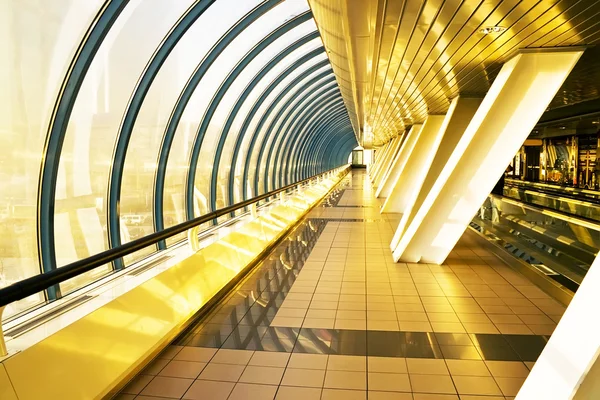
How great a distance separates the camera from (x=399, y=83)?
24.6 feet

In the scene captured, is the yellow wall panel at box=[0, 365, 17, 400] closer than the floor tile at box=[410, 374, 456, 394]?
Yes

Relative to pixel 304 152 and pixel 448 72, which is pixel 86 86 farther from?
pixel 304 152

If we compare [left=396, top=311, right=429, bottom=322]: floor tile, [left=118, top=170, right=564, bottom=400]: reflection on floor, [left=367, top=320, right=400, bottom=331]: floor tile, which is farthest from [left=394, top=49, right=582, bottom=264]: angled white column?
[left=367, top=320, right=400, bottom=331]: floor tile

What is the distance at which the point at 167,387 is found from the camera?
340cm

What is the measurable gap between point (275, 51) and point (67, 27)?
5523mm

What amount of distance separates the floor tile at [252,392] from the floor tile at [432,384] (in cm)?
96

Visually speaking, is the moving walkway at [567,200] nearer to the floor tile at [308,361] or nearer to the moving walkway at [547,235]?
the moving walkway at [547,235]

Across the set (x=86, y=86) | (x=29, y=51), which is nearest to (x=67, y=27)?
(x=29, y=51)

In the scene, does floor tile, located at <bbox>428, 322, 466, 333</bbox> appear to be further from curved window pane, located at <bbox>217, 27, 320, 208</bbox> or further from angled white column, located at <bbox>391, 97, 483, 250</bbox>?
curved window pane, located at <bbox>217, 27, 320, 208</bbox>

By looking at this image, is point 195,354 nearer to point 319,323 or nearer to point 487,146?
point 319,323

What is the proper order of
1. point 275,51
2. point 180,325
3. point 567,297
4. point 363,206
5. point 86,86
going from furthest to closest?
point 363,206 < point 275,51 < point 86,86 < point 567,297 < point 180,325

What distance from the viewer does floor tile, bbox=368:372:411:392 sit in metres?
3.34

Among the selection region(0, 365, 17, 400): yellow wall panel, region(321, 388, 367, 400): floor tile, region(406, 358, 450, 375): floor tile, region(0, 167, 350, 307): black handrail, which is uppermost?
region(0, 167, 350, 307): black handrail

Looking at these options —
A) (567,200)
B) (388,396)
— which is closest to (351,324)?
(388,396)
